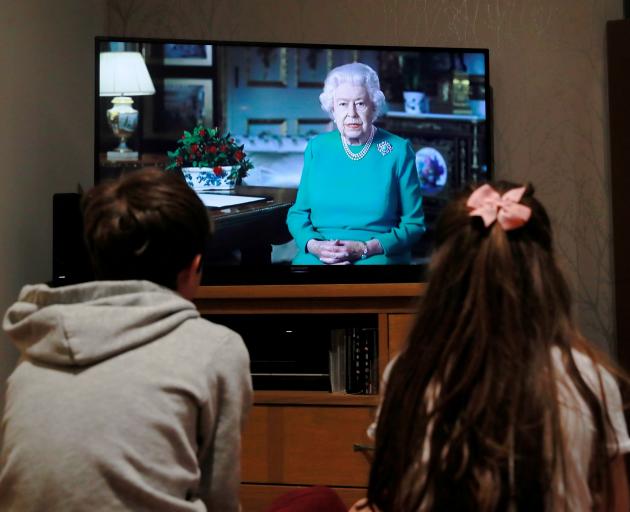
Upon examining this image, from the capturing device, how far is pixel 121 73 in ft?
10.7

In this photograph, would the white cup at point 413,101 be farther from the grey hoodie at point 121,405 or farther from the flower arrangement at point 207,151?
the grey hoodie at point 121,405

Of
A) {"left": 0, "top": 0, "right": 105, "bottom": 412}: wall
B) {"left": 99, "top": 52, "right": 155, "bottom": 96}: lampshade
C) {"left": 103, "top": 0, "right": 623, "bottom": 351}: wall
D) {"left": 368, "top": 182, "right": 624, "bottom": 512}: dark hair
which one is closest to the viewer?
{"left": 368, "top": 182, "right": 624, "bottom": 512}: dark hair

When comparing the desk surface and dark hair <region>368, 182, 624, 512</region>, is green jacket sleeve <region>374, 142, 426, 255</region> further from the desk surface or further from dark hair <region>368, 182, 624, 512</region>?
dark hair <region>368, 182, 624, 512</region>

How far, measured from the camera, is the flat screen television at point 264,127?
3.29 m

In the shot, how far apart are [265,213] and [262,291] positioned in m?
0.32

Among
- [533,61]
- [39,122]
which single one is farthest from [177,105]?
[533,61]

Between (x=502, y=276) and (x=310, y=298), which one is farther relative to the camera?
(x=310, y=298)

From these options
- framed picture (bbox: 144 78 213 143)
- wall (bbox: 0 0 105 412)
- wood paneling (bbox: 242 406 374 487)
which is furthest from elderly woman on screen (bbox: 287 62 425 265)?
wall (bbox: 0 0 105 412)

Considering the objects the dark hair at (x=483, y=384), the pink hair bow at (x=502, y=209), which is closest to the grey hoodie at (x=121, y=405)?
the dark hair at (x=483, y=384)

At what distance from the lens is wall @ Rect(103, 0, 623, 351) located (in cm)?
368

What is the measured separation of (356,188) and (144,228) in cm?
196

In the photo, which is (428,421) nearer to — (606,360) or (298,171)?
(606,360)

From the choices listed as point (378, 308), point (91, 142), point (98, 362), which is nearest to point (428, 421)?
point (98, 362)

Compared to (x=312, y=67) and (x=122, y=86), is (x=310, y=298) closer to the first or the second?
(x=312, y=67)
